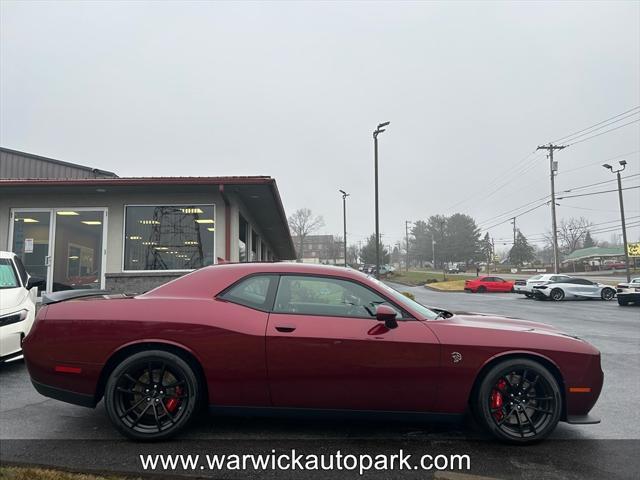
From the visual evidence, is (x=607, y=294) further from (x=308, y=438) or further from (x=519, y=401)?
(x=308, y=438)

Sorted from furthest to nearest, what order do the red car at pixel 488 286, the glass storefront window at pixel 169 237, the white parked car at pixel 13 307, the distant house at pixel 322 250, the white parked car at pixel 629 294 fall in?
the distant house at pixel 322 250, the red car at pixel 488 286, the white parked car at pixel 629 294, the glass storefront window at pixel 169 237, the white parked car at pixel 13 307

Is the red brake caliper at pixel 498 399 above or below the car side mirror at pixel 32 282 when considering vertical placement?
below

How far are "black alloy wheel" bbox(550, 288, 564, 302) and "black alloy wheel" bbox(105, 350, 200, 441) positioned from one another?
23.8 meters

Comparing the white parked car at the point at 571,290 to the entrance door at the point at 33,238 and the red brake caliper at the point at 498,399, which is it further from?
the entrance door at the point at 33,238

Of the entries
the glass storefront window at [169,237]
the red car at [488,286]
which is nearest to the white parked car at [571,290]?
the red car at [488,286]

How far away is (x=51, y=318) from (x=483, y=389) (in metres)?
3.39

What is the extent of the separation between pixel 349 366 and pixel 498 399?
1.19 metres

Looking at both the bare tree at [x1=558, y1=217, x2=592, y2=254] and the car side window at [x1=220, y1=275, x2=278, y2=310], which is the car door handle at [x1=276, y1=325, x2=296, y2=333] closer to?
the car side window at [x1=220, y1=275, x2=278, y2=310]

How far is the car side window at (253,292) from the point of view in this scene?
3.34 metres

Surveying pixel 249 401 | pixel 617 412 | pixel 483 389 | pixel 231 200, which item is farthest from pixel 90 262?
pixel 617 412

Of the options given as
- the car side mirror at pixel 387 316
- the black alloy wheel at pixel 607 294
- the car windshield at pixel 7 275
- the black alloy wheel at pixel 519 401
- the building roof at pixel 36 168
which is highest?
the building roof at pixel 36 168

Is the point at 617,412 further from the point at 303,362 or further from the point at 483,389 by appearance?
the point at 303,362

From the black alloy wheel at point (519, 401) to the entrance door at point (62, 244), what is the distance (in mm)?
10068

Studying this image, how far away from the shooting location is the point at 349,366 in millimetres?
3107
